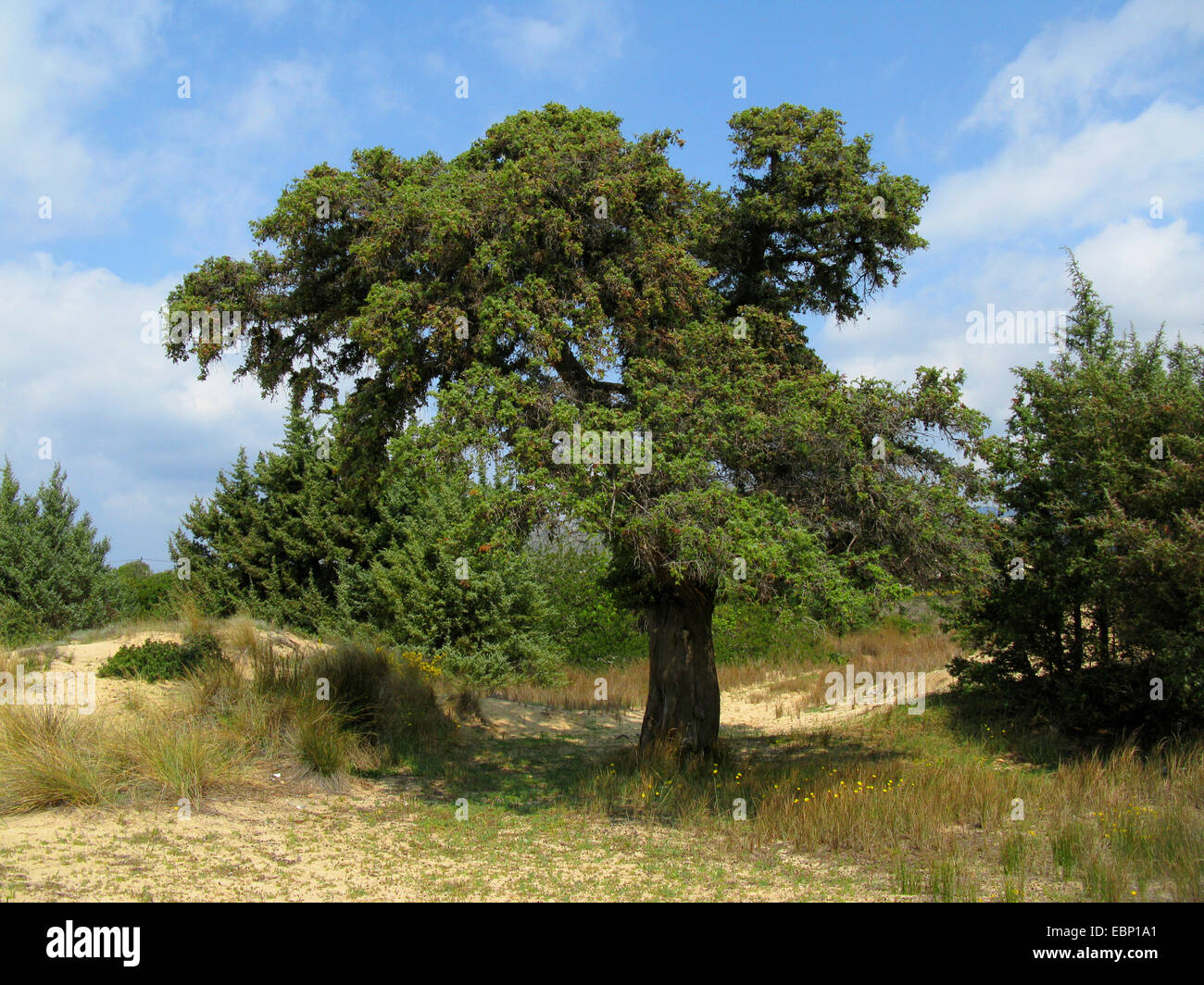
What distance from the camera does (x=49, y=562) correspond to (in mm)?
26188

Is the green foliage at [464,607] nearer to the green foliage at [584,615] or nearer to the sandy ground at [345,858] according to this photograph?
the green foliage at [584,615]

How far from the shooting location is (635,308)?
10.5 meters

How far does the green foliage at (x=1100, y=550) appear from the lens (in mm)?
10453

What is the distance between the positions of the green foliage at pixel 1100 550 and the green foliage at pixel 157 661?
11.1 meters

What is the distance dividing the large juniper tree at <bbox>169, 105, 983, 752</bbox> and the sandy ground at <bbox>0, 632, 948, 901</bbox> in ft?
8.67

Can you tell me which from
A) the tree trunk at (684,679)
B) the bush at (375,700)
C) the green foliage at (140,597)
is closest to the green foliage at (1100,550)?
the tree trunk at (684,679)

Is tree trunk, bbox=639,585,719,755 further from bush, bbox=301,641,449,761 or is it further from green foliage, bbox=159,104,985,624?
bush, bbox=301,641,449,761

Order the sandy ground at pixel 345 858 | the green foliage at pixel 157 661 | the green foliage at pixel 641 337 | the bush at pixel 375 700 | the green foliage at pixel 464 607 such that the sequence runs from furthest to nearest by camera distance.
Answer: the green foliage at pixel 464 607 → the green foliage at pixel 157 661 → the bush at pixel 375 700 → the green foliage at pixel 641 337 → the sandy ground at pixel 345 858

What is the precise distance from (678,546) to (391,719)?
6.79 m

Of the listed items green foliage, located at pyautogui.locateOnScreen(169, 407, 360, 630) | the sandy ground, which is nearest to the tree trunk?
the sandy ground

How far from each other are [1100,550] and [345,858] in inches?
367

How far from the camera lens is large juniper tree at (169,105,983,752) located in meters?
9.16

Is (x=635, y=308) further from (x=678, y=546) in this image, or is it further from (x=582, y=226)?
(x=678, y=546)

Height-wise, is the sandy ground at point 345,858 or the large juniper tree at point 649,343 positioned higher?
the large juniper tree at point 649,343
